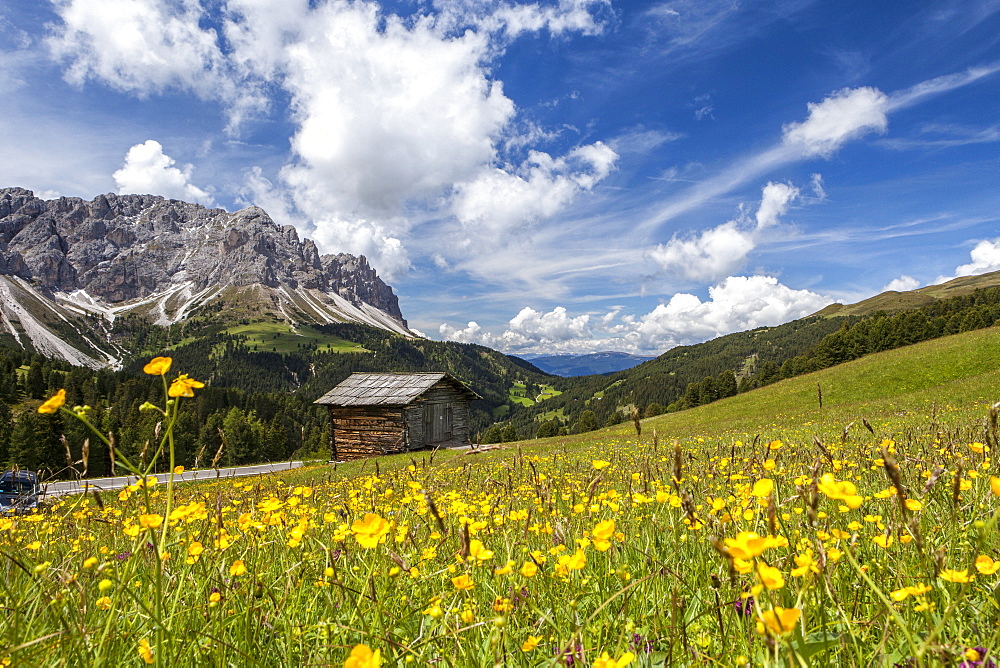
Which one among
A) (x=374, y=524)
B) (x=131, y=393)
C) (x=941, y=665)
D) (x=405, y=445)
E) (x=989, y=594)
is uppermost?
(x=131, y=393)

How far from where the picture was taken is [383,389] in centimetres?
3869

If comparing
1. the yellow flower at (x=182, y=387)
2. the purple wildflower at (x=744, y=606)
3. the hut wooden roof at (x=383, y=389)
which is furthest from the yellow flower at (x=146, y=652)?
the hut wooden roof at (x=383, y=389)

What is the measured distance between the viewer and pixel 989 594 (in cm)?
211

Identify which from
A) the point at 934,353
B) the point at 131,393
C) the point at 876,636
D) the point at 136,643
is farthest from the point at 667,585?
the point at 131,393

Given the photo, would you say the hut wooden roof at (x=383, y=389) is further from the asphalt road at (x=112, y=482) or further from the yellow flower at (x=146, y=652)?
the yellow flower at (x=146, y=652)

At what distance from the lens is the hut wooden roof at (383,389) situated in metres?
36.7

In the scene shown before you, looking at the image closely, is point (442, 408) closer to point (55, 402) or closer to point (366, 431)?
point (366, 431)

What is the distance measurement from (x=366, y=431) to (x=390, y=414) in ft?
8.44

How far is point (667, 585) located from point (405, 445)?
35088mm

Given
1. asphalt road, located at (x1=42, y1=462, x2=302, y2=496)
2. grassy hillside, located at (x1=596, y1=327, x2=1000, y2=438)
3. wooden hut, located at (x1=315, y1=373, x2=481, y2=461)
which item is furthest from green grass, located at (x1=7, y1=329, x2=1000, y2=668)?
wooden hut, located at (x1=315, y1=373, x2=481, y2=461)

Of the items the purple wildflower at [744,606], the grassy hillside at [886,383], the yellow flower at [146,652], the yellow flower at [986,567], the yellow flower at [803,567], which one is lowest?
the grassy hillside at [886,383]

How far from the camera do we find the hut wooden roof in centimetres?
3672

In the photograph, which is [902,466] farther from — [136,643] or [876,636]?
[136,643]

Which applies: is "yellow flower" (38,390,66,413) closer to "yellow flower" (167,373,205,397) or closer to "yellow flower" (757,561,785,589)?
"yellow flower" (167,373,205,397)
